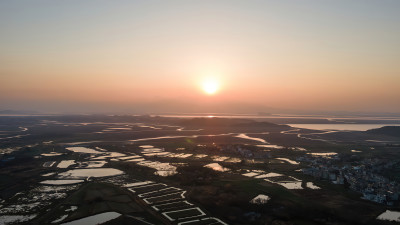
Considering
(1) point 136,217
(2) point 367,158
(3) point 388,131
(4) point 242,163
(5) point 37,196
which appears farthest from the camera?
(3) point 388,131

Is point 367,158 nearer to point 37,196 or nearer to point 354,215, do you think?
point 354,215

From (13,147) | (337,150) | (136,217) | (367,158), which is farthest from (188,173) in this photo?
(13,147)

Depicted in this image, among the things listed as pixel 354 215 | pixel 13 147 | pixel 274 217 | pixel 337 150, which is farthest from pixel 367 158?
pixel 13 147

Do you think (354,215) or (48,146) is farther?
(48,146)

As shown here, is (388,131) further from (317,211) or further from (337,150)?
(317,211)

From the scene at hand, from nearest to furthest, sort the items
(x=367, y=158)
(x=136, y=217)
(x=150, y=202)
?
(x=136, y=217), (x=150, y=202), (x=367, y=158)

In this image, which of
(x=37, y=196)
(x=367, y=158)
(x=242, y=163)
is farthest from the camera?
(x=367, y=158)

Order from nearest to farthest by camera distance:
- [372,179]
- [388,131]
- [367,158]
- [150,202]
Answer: [150,202]
[372,179]
[367,158]
[388,131]
